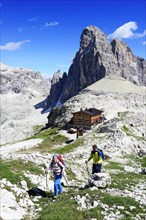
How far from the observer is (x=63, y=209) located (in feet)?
53.7

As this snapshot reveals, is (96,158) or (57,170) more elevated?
(96,158)

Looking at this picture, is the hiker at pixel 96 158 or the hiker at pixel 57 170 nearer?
the hiker at pixel 57 170

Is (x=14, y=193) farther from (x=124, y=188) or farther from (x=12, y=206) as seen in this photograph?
(x=124, y=188)

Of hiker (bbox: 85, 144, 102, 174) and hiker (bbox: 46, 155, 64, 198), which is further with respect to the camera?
hiker (bbox: 85, 144, 102, 174)

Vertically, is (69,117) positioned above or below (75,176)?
above

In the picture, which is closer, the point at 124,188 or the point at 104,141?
the point at 124,188

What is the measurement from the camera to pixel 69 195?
62.6ft

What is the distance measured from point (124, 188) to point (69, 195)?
4.87 metres

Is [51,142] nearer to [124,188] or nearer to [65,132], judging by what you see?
[65,132]

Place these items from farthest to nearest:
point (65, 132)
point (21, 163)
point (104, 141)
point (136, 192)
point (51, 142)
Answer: point (65, 132)
point (51, 142)
point (104, 141)
point (21, 163)
point (136, 192)

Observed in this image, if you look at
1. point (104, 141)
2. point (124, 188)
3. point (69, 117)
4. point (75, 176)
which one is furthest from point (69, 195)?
point (69, 117)

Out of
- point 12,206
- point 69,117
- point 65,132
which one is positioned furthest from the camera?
point 69,117

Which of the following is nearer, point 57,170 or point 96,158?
point 57,170

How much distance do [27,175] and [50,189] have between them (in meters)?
2.55
